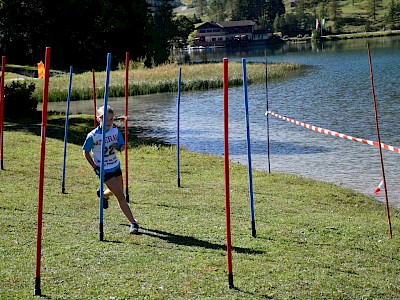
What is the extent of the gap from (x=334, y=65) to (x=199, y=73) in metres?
18.2

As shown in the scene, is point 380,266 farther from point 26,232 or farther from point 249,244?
point 26,232

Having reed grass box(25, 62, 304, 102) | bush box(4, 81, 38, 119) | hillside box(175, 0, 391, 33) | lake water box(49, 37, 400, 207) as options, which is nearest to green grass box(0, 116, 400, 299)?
lake water box(49, 37, 400, 207)

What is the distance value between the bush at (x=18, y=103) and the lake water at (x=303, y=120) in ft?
15.8

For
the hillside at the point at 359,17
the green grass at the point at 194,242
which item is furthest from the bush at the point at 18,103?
the hillside at the point at 359,17

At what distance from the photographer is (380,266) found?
26.1 feet

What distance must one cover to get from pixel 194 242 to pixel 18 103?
19197mm

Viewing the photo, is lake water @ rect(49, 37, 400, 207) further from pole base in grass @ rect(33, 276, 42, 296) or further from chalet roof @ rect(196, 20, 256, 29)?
chalet roof @ rect(196, 20, 256, 29)

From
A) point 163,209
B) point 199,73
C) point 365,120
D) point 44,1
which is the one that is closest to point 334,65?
point 199,73

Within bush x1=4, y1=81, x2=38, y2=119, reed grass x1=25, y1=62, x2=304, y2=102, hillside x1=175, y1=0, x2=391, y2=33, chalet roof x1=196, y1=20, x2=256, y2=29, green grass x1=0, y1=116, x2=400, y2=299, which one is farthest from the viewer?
chalet roof x1=196, y1=20, x2=256, y2=29

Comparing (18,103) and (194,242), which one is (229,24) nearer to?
(18,103)

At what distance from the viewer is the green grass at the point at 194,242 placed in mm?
6973

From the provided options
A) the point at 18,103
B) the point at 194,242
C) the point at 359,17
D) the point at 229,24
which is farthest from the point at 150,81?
the point at 359,17

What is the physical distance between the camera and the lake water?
1808cm

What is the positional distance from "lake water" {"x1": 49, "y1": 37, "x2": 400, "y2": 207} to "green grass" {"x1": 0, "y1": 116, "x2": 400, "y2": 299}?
10.9ft
